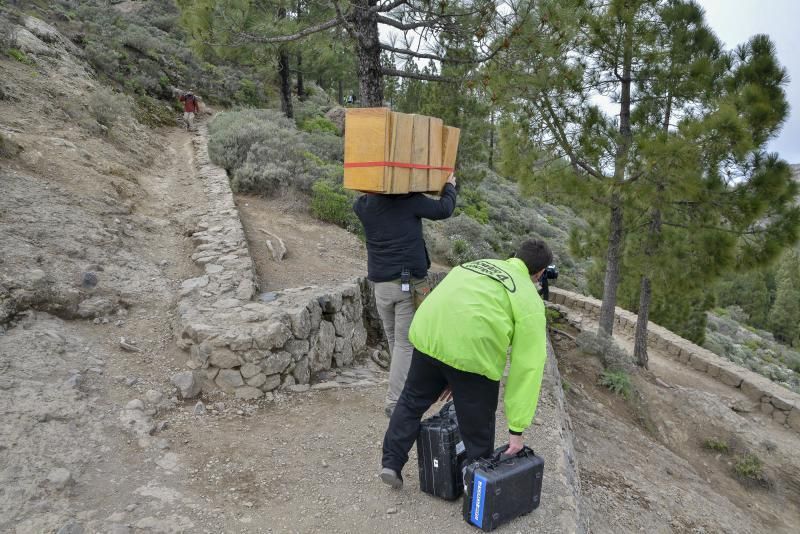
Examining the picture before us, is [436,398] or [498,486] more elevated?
[436,398]

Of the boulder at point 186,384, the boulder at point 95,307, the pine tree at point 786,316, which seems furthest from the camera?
the pine tree at point 786,316

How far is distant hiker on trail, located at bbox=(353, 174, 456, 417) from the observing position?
382cm

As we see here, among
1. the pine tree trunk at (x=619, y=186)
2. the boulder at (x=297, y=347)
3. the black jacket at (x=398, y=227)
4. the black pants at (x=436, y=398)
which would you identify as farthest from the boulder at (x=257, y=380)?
the pine tree trunk at (x=619, y=186)

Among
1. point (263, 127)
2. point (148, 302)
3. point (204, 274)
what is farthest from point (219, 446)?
point (263, 127)

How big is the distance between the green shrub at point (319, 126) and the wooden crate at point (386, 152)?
12405 millimetres

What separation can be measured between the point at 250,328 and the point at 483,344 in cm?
250

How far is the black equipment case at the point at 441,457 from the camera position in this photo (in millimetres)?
3109

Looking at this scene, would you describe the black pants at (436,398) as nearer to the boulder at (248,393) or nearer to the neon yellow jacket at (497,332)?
the neon yellow jacket at (497,332)

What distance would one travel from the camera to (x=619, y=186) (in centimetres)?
726

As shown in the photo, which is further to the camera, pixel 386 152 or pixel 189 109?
pixel 189 109

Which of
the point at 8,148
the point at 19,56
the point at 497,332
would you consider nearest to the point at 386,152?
the point at 497,332

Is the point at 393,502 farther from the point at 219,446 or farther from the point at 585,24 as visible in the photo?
the point at 585,24

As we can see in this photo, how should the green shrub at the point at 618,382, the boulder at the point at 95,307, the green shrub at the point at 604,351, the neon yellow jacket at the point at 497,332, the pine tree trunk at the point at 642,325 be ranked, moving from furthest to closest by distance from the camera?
the pine tree trunk at the point at 642,325 → the green shrub at the point at 604,351 → the green shrub at the point at 618,382 → the boulder at the point at 95,307 → the neon yellow jacket at the point at 497,332

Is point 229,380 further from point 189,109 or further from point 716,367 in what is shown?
point 189,109
